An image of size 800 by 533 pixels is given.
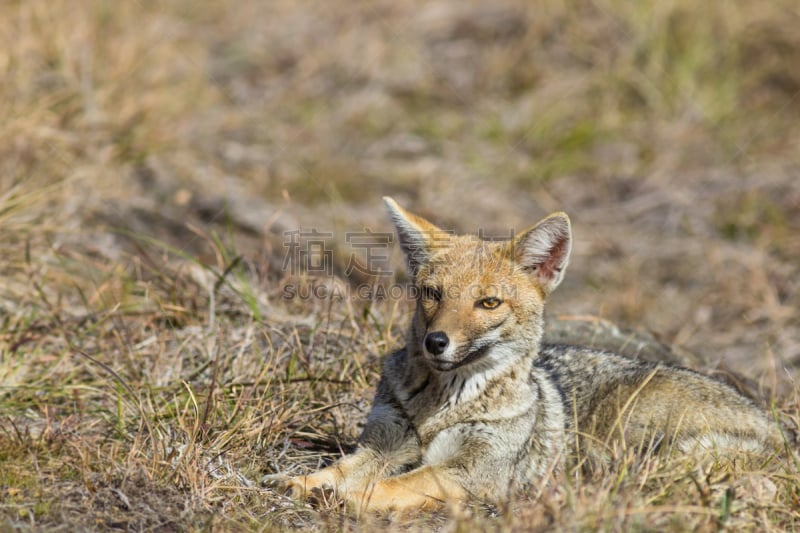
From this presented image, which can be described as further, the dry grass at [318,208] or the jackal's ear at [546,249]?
the jackal's ear at [546,249]

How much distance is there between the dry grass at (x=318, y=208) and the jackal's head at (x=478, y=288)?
0.81 meters

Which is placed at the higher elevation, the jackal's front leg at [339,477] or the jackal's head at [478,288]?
the jackal's head at [478,288]

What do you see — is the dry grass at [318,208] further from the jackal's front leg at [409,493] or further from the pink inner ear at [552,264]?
the pink inner ear at [552,264]

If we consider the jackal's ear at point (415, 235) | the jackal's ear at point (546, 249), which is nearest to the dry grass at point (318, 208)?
the jackal's ear at point (415, 235)

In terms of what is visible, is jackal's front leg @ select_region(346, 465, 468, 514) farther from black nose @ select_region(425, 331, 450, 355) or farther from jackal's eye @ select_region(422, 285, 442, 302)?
jackal's eye @ select_region(422, 285, 442, 302)

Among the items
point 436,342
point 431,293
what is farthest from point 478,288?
point 436,342

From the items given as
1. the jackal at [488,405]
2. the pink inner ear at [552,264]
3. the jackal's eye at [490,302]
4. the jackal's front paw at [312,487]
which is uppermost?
the pink inner ear at [552,264]

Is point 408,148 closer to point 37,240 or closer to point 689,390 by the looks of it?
point 37,240

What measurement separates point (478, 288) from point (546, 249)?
A: 0.50m

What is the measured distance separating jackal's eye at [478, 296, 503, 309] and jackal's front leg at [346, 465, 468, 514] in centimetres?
89

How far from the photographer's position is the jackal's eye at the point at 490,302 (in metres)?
4.77

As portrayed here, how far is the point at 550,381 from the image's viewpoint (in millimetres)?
5551

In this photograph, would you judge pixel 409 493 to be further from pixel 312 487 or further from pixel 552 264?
pixel 552 264

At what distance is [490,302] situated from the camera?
4793 millimetres
